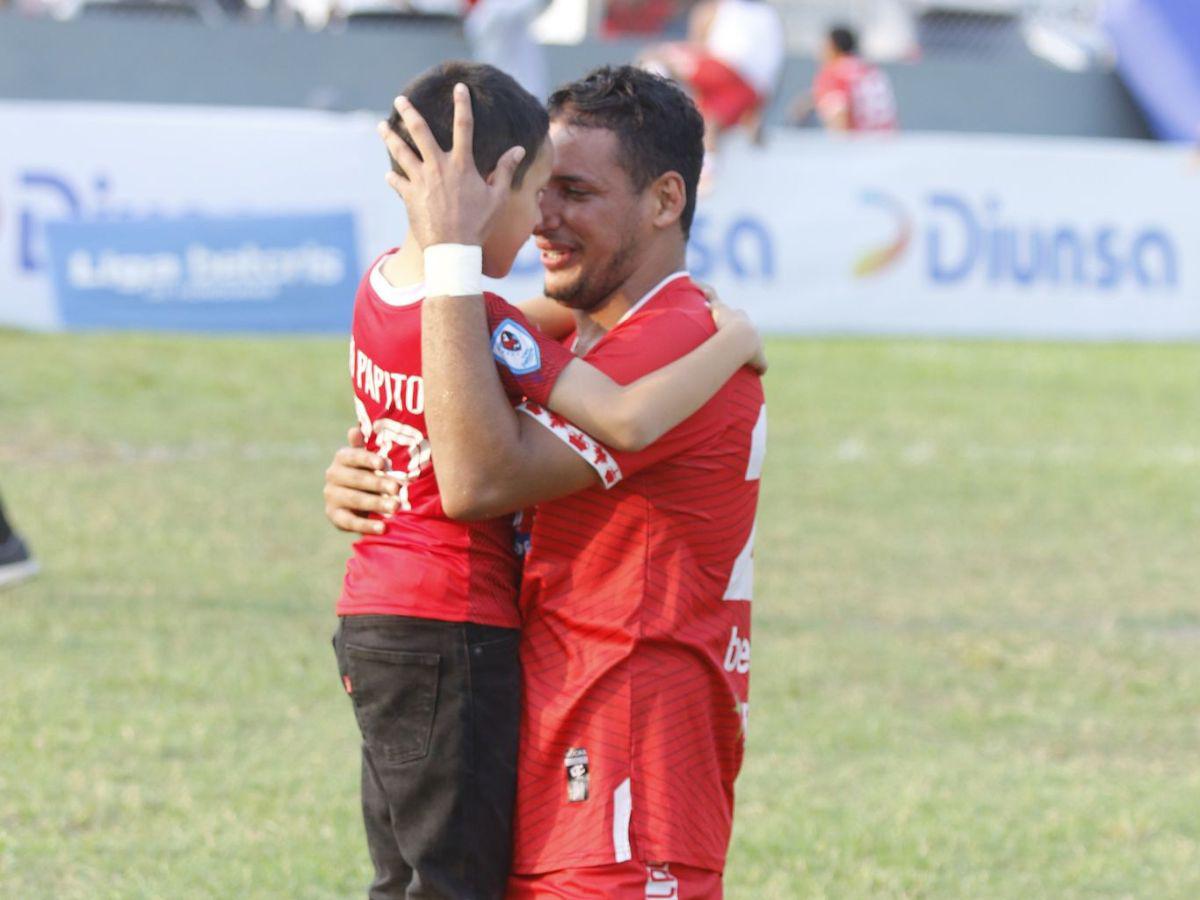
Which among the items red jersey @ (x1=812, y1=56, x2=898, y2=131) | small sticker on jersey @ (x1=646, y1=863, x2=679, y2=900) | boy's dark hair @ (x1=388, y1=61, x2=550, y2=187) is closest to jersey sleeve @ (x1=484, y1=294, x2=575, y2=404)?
boy's dark hair @ (x1=388, y1=61, x2=550, y2=187)

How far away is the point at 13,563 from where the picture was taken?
6.29 metres

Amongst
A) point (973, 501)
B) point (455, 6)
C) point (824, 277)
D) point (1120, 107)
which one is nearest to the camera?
point (973, 501)

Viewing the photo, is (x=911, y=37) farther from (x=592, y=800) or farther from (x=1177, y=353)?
(x=592, y=800)

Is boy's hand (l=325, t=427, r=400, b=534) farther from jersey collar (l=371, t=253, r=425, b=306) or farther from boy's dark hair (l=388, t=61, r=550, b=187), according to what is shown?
boy's dark hair (l=388, t=61, r=550, b=187)

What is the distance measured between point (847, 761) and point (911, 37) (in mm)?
17432

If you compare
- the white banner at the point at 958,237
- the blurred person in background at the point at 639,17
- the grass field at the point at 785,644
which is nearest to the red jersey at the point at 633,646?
the grass field at the point at 785,644

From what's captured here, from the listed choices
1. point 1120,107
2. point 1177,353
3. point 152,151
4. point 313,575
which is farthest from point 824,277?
point 313,575

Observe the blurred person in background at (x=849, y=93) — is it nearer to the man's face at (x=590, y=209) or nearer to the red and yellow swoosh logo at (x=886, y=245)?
the red and yellow swoosh logo at (x=886, y=245)

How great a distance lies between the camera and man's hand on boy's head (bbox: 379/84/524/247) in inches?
108

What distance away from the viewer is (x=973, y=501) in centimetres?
954

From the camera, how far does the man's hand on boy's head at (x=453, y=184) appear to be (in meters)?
2.75

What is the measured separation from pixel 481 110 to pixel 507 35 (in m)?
12.4

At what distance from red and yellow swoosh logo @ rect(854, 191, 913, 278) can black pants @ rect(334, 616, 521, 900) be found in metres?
12.2

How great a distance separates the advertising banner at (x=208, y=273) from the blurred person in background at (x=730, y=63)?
315 centimetres
